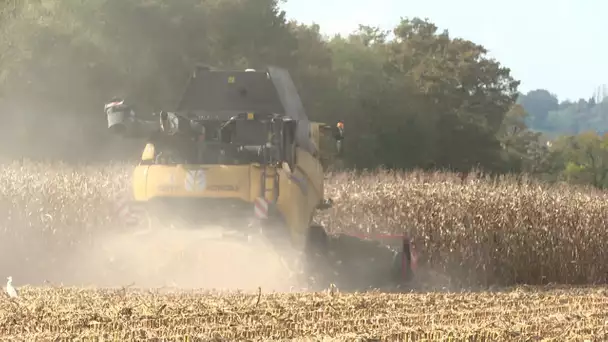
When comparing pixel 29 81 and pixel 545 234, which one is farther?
pixel 29 81

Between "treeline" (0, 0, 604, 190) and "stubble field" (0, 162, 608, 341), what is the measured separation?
2239mm

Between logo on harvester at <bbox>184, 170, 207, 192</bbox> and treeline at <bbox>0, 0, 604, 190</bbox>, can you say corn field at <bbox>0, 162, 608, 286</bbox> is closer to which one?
treeline at <bbox>0, 0, 604, 190</bbox>

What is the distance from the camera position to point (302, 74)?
3297 cm

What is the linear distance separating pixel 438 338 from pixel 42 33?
19.6 metres

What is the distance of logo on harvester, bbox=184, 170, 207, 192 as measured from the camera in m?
9.12

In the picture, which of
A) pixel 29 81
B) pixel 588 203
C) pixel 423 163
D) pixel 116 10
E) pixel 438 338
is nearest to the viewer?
pixel 438 338

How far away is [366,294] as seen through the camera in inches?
356

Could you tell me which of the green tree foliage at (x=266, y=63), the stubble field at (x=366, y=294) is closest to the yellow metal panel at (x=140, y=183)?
the stubble field at (x=366, y=294)

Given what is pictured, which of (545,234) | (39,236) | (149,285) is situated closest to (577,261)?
(545,234)

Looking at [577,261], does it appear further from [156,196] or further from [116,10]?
[116,10]

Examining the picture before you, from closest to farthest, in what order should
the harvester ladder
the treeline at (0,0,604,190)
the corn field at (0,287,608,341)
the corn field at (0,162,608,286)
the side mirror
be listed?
the corn field at (0,287,608,341) < the harvester ladder < the side mirror < the corn field at (0,162,608,286) < the treeline at (0,0,604,190)

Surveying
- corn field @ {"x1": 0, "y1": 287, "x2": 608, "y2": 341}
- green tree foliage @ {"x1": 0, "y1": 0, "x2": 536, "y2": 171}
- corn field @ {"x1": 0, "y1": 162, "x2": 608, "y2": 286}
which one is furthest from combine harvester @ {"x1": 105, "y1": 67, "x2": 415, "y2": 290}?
green tree foliage @ {"x1": 0, "y1": 0, "x2": 536, "y2": 171}

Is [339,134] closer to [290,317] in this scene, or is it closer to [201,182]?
[201,182]

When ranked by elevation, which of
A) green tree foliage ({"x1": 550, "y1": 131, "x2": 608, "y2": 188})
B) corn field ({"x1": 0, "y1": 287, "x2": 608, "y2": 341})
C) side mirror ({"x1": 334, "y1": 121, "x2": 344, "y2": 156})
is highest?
side mirror ({"x1": 334, "y1": 121, "x2": 344, "y2": 156})
